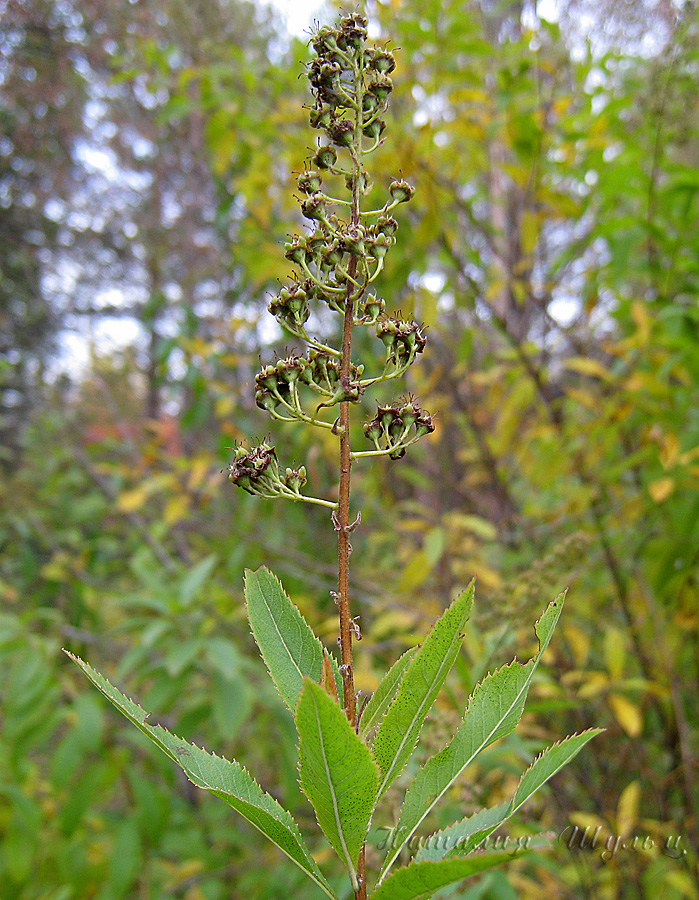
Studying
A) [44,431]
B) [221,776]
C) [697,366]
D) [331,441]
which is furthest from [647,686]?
[44,431]

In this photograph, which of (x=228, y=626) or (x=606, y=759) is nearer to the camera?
(x=606, y=759)

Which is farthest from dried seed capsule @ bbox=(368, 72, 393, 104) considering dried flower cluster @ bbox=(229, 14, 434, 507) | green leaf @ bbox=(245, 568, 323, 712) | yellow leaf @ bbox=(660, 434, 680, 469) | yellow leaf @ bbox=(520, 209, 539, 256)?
yellow leaf @ bbox=(520, 209, 539, 256)

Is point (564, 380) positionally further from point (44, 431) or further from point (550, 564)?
point (44, 431)

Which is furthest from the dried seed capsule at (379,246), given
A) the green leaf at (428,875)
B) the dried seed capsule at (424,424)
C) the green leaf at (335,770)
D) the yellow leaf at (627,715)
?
the yellow leaf at (627,715)

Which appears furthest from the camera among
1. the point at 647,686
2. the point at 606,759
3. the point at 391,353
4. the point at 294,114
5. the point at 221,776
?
the point at 294,114

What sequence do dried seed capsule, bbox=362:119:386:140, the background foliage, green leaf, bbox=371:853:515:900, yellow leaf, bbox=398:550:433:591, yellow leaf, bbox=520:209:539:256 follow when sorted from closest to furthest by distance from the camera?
green leaf, bbox=371:853:515:900, dried seed capsule, bbox=362:119:386:140, the background foliage, yellow leaf, bbox=398:550:433:591, yellow leaf, bbox=520:209:539:256

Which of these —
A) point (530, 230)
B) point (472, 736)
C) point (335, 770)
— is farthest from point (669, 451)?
point (335, 770)

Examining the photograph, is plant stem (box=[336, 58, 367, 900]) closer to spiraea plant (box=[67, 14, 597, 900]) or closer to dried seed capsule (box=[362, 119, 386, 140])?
spiraea plant (box=[67, 14, 597, 900])
